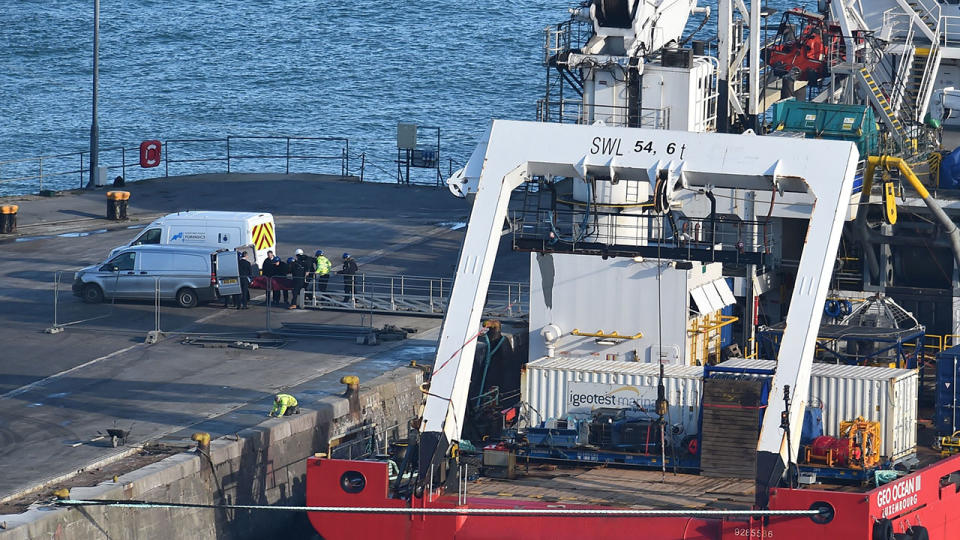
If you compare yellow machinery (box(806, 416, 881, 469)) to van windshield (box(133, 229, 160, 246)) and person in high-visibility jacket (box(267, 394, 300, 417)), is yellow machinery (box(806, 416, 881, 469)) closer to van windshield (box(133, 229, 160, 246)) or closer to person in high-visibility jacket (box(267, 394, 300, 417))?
person in high-visibility jacket (box(267, 394, 300, 417))

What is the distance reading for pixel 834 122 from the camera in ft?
120

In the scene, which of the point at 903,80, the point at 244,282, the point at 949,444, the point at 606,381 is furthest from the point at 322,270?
the point at 949,444

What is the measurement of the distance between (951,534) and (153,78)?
276 feet

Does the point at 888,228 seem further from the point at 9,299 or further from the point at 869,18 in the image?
the point at 9,299

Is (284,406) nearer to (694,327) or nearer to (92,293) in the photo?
(694,327)

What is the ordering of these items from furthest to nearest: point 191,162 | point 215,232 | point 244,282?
1. point 191,162
2. point 215,232
3. point 244,282

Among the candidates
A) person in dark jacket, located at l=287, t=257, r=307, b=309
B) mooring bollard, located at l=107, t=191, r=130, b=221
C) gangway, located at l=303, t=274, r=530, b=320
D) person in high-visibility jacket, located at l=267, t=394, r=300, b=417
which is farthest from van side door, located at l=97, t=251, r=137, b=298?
person in high-visibility jacket, located at l=267, t=394, r=300, b=417

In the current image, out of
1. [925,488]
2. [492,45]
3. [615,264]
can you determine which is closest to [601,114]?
[615,264]

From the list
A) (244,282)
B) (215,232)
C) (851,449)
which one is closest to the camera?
(851,449)

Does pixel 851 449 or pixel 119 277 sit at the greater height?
pixel 119 277

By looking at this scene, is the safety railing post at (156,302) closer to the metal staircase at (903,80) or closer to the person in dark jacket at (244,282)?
the person in dark jacket at (244,282)

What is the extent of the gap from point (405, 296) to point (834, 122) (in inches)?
426

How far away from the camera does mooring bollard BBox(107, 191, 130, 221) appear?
169ft

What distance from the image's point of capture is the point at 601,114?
34406 millimetres
